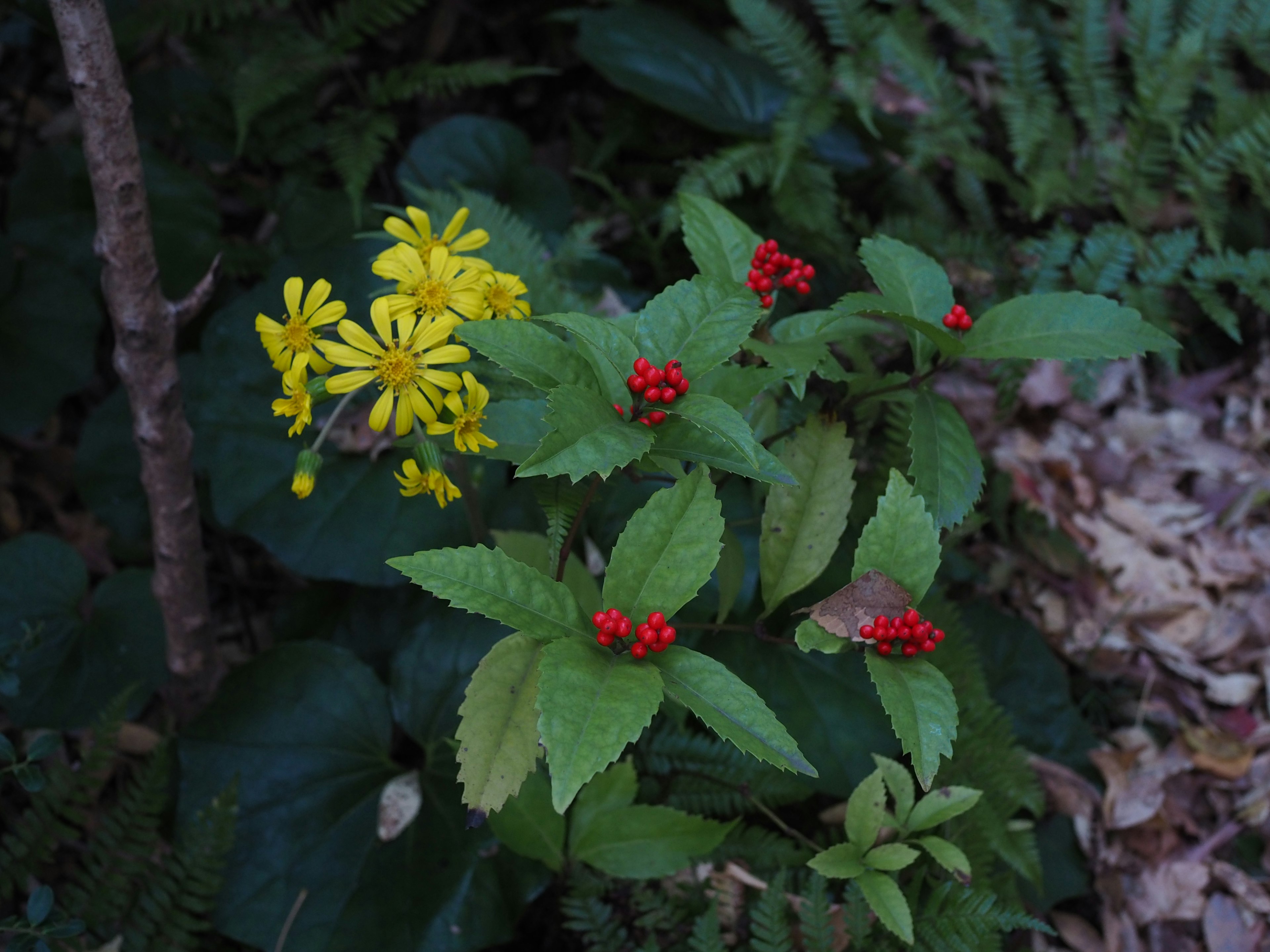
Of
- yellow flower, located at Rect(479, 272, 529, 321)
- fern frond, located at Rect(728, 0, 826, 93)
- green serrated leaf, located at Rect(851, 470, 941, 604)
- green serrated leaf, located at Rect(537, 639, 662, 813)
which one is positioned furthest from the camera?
fern frond, located at Rect(728, 0, 826, 93)

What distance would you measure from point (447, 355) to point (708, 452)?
15.0 inches

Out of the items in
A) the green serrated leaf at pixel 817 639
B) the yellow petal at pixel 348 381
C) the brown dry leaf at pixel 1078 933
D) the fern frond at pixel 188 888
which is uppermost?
the yellow petal at pixel 348 381

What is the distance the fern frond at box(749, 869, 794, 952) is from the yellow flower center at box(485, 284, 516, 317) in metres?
1.08

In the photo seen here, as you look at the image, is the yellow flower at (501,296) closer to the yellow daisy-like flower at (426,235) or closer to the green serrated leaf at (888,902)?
the yellow daisy-like flower at (426,235)

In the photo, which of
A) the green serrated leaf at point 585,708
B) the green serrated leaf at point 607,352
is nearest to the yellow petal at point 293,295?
the green serrated leaf at point 607,352

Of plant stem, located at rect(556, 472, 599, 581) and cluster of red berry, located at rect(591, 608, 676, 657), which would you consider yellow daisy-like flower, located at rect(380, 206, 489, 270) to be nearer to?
plant stem, located at rect(556, 472, 599, 581)

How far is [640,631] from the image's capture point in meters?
1.15

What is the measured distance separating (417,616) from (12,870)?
2.94 feet

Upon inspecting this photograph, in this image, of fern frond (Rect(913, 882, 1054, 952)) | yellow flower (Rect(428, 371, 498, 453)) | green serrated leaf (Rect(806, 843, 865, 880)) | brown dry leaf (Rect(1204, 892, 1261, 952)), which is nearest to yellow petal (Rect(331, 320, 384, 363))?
yellow flower (Rect(428, 371, 498, 453))

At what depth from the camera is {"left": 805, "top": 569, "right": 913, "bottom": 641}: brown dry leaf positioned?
118 cm

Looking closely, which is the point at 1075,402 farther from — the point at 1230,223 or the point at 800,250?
the point at 800,250

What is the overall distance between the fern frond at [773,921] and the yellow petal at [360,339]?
1.13 meters

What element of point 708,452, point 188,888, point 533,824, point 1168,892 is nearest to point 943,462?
point 708,452

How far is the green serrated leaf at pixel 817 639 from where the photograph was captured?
118 cm
